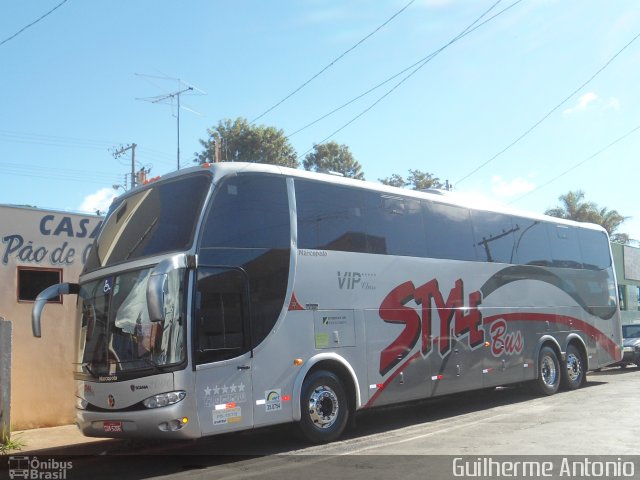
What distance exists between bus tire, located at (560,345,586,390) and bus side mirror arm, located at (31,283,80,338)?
11.7 metres

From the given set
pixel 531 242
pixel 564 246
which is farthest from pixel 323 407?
pixel 564 246

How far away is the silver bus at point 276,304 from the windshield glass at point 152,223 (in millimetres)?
24

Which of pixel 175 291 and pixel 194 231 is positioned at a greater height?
pixel 194 231

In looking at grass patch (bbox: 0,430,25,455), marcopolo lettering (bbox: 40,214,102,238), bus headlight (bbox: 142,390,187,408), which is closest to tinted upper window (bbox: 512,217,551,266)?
bus headlight (bbox: 142,390,187,408)

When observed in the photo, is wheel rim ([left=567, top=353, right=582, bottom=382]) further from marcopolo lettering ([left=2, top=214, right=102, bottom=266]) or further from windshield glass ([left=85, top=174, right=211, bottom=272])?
marcopolo lettering ([left=2, top=214, right=102, bottom=266])

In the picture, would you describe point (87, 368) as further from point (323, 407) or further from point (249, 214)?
point (323, 407)

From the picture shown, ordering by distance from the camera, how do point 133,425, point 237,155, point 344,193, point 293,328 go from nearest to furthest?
1. point 133,425
2. point 293,328
3. point 344,193
4. point 237,155

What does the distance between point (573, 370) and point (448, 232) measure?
614 cm

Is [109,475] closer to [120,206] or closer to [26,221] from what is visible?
[120,206]

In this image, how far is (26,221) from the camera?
12.2 m

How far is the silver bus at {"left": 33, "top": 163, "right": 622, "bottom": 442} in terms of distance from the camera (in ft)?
26.3

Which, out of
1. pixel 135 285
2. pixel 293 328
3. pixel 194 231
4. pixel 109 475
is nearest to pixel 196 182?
pixel 194 231

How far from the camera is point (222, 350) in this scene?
8.31 m

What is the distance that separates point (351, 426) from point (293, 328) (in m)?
2.21
